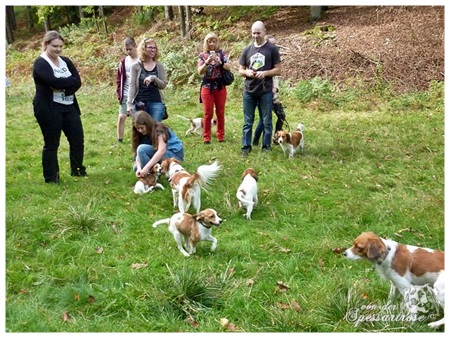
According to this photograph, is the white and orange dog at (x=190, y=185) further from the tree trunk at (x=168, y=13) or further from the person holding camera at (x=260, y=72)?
the tree trunk at (x=168, y=13)

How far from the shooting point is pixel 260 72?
778 cm

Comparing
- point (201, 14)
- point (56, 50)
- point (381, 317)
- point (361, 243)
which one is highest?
point (201, 14)

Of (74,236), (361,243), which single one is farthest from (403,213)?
(74,236)

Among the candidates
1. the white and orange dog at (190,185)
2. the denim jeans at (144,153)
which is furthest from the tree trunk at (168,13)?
the white and orange dog at (190,185)

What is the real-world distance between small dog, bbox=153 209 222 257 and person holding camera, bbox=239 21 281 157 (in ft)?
11.6

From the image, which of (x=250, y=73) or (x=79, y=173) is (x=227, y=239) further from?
(x=250, y=73)

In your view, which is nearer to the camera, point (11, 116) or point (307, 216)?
point (307, 216)

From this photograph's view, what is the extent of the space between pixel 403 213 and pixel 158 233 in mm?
2786

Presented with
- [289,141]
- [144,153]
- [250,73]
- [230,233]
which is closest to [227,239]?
[230,233]

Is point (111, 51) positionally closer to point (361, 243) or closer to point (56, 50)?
point (56, 50)

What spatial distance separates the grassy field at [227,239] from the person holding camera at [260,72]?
75 centimetres

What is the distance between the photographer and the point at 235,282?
4.18 metres

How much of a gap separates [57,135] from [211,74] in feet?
9.77

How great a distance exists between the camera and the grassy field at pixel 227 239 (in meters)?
3.73
